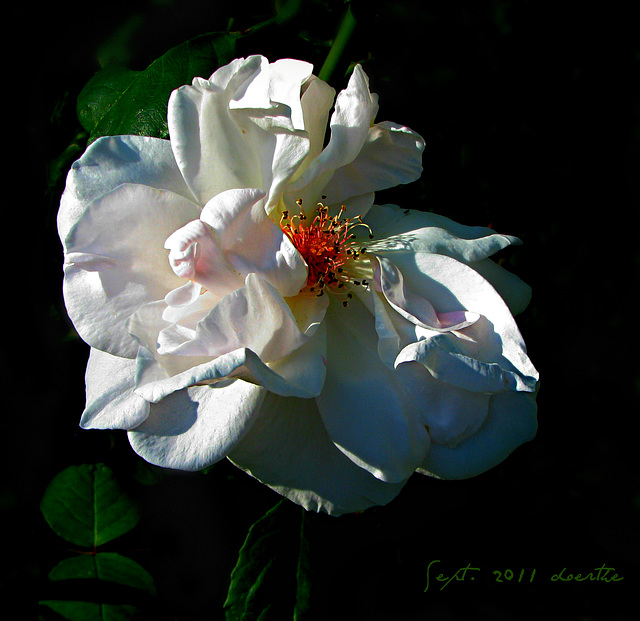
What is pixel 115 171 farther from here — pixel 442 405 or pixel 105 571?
pixel 105 571

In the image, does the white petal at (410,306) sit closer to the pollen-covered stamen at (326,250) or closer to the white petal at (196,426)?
the pollen-covered stamen at (326,250)

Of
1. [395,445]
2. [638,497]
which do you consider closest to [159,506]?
[395,445]

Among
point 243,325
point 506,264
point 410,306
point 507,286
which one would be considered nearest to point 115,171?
point 243,325

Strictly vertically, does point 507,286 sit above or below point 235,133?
below

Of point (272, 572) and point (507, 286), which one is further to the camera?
point (272, 572)

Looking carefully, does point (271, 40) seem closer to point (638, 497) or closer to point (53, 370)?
point (53, 370)

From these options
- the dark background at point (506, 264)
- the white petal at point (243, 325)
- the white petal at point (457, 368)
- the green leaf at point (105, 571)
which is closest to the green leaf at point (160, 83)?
the dark background at point (506, 264)
